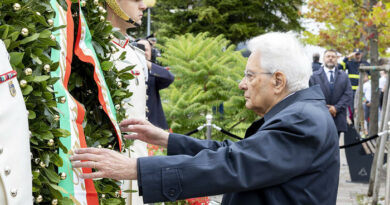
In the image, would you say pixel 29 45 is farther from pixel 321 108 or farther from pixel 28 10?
pixel 321 108

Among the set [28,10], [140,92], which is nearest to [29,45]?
[28,10]

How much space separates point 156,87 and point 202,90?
12.8 ft

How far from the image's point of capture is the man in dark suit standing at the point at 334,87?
34.2 feet

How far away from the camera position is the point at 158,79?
6047mm

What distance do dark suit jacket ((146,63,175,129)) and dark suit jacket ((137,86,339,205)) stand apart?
3279mm

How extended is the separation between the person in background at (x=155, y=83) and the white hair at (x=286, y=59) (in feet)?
8.87

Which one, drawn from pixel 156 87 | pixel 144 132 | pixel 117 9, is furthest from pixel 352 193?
pixel 144 132

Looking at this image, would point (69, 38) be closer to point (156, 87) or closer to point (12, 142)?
point (12, 142)

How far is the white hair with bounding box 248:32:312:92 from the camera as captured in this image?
8.88 ft

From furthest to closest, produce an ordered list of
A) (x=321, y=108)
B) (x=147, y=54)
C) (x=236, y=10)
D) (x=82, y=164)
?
(x=236, y=10), (x=147, y=54), (x=321, y=108), (x=82, y=164)

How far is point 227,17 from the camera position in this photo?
30078 mm

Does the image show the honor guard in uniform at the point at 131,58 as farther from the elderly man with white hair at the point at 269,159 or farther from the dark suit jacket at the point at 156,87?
the dark suit jacket at the point at 156,87

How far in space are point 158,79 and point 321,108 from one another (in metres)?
3.51

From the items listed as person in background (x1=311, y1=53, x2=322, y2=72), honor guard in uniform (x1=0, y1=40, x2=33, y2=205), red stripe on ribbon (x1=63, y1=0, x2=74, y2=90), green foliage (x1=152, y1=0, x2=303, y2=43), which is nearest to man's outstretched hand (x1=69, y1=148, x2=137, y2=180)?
red stripe on ribbon (x1=63, y1=0, x2=74, y2=90)
